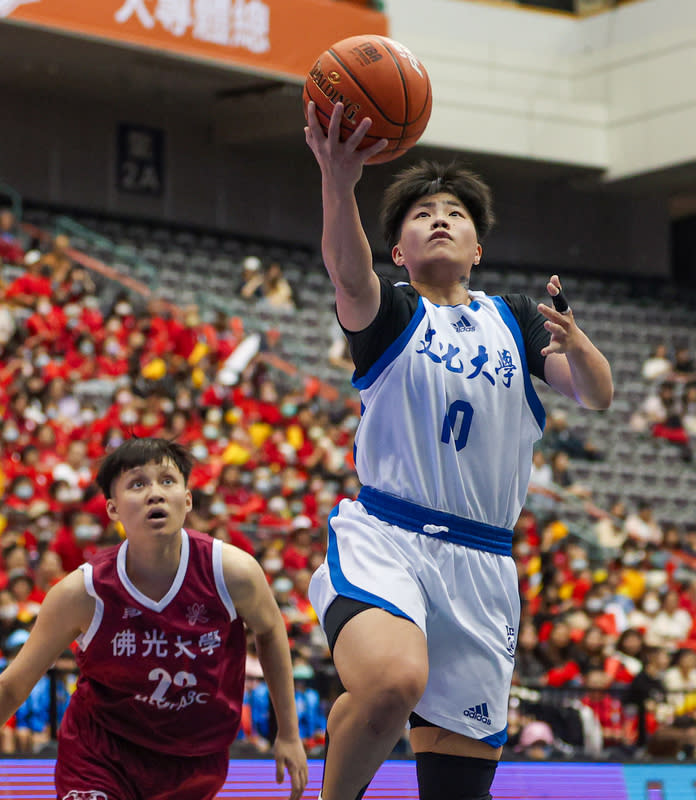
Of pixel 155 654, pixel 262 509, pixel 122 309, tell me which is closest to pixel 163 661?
pixel 155 654

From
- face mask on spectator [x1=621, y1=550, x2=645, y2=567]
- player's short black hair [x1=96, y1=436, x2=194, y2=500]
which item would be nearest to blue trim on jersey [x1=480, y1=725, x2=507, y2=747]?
player's short black hair [x1=96, y1=436, x2=194, y2=500]

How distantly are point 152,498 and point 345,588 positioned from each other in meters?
0.93

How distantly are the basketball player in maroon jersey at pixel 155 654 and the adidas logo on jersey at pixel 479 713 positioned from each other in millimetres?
750

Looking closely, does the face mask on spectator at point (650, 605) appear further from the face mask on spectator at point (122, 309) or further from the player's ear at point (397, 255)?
the player's ear at point (397, 255)

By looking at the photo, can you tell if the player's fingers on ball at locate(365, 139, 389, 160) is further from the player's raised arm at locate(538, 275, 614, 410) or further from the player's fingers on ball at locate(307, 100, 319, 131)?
the player's raised arm at locate(538, 275, 614, 410)

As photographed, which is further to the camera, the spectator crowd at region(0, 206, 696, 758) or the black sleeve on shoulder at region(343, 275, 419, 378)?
the spectator crowd at region(0, 206, 696, 758)

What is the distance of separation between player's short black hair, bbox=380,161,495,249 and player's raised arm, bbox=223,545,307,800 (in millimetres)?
1151

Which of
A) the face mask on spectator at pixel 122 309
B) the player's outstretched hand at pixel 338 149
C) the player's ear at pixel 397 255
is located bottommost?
the player's ear at pixel 397 255

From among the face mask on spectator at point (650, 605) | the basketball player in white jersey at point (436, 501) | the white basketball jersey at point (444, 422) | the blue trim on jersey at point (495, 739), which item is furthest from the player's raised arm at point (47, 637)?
the face mask on spectator at point (650, 605)

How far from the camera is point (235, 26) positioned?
62.0ft

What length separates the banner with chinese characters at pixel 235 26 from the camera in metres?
18.0

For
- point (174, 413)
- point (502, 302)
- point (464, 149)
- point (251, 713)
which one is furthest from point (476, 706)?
point (464, 149)

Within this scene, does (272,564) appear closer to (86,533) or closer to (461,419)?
(86,533)

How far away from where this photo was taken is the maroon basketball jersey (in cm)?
432
